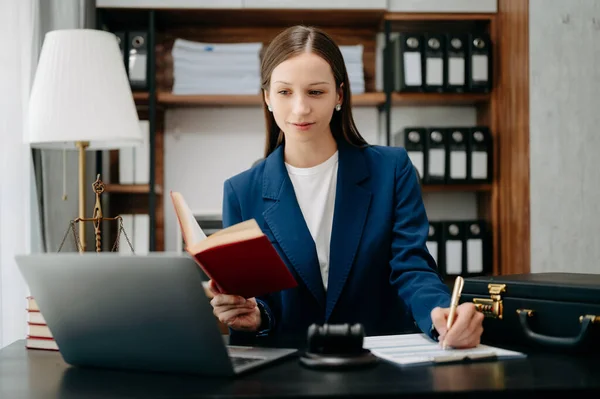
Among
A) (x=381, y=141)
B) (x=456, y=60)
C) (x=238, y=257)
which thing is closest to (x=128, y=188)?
(x=381, y=141)

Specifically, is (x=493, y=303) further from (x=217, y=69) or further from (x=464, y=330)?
(x=217, y=69)

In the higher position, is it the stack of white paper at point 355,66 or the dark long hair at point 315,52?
the stack of white paper at point 355,66

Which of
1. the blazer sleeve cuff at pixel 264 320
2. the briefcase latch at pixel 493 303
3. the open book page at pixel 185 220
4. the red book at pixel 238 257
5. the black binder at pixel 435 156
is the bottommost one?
the blazer sleeve cuff at pixel 264 320

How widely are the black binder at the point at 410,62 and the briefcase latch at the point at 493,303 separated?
2.07 metres

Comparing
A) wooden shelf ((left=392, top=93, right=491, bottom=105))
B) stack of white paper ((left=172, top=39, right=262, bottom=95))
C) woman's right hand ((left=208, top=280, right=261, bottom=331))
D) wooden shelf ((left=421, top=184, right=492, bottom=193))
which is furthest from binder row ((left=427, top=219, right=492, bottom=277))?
woman's right hand ((left=208, top=280, right=261, bottom=331))

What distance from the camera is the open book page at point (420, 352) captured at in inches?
35.6

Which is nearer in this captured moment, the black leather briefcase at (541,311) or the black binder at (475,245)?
the black leather briefcase at (541,311)

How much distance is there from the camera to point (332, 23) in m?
3.42

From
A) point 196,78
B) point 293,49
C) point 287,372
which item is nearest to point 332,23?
point 196,78

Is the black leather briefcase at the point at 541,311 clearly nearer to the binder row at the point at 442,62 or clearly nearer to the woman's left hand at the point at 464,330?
the woman's left hand at the point at 464,330

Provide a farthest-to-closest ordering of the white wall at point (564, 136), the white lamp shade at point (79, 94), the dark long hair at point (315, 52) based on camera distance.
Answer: the white wall at point (564, 136) → the white lamp shade at point (79, 94) → the dark long hair at point (315, 52)

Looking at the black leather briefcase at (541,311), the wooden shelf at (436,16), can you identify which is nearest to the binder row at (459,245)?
the wooden shelf at (436,16)

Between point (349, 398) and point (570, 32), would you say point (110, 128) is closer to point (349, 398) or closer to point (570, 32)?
point (349, 398)

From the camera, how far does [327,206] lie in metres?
1.50
